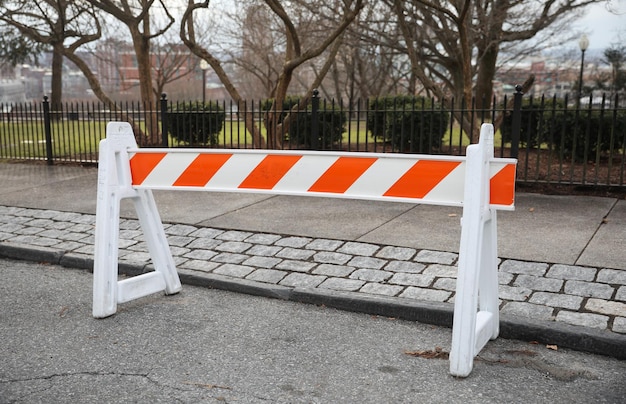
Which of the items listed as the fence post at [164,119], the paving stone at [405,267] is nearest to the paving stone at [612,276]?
the paving stone at [405,267]

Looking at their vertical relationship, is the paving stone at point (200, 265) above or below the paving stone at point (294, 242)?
below

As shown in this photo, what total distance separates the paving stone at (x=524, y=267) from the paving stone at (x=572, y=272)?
7 centimetres

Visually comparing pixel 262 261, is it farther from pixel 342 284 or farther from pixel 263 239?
pixel 342 284

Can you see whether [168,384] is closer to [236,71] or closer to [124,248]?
[124,248]

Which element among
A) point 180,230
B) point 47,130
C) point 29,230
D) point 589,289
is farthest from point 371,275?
point 47,130

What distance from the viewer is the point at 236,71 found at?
1543 inches

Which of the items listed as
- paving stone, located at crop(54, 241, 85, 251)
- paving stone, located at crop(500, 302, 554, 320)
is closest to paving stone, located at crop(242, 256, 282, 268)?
paving stone, located at crop(54, 241, 85, 251)

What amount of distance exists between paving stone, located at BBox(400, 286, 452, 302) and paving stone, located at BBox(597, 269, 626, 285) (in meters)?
1.27

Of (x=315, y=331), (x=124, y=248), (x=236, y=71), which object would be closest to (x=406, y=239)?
(x=315, y=331)

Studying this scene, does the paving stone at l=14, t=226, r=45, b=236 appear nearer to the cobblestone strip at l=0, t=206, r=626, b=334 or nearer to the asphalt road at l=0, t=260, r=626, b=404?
the cobblestone strip at l=0, t=206, r=626, b=334

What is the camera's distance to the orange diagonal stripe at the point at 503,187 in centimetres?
370

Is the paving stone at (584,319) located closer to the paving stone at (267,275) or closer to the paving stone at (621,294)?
the paving stone at (621,294)

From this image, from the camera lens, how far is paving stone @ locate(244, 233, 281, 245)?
6.39m

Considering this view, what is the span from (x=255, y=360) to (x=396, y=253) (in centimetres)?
238
